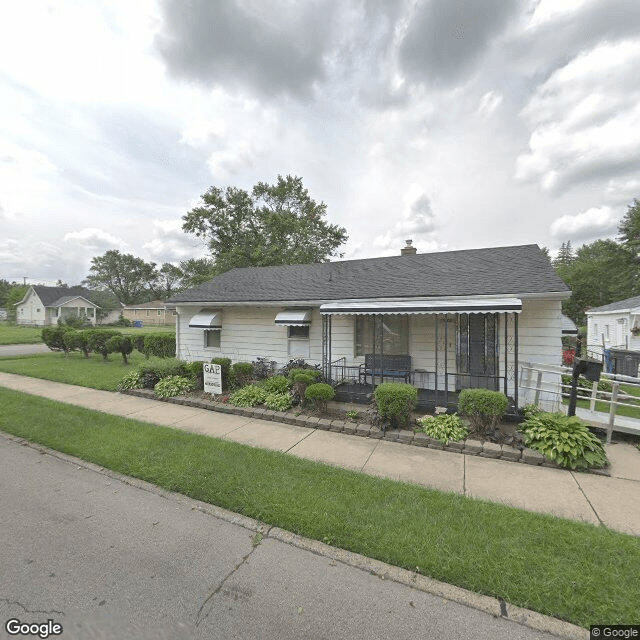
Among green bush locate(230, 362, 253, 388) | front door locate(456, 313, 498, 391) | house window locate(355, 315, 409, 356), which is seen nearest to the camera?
front door locate(456, 313, 498, 391)

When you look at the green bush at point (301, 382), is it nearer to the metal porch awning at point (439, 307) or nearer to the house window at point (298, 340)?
the metal porch awning at point (439, 307)

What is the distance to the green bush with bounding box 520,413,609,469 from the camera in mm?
4703

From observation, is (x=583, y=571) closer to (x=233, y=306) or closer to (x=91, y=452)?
(x=91, y=452)

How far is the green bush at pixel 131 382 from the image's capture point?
895cm

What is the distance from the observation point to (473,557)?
9.22 ft

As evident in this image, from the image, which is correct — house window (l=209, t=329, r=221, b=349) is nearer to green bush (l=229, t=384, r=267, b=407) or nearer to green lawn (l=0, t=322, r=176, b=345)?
green bush (l=229, t=384, r=267, b=407)

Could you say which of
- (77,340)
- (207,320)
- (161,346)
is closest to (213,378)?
(207,320)

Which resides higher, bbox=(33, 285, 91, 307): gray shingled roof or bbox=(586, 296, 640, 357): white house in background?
bbox=(33, 285, 91, 307): gray shingled roof

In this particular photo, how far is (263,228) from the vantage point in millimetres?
25625

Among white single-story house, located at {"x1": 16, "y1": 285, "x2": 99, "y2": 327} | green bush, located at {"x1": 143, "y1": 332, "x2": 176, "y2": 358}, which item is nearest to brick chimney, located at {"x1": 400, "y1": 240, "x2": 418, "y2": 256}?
green bush, located at {"x1": 143, "y1": 332, "x2": 176, "y2": 358}

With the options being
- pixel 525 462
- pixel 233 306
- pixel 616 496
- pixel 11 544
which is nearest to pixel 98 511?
pixel 11 544

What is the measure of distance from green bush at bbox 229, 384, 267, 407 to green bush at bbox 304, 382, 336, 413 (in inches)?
49.0

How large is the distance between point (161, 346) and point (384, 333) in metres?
9.47

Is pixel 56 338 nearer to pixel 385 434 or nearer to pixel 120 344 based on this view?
pixel 120 344
